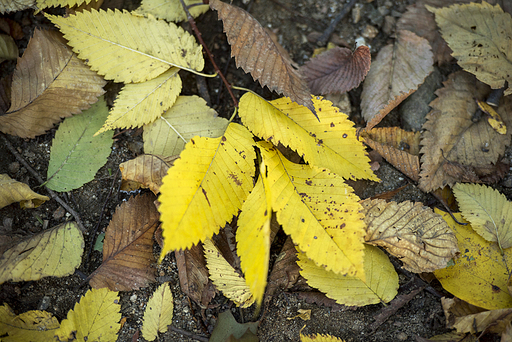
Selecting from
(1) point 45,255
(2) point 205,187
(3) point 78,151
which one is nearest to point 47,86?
(3) point 78,151

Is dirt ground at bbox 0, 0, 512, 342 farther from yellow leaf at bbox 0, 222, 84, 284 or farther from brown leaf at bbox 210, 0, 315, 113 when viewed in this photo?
brown leaf at bbox 210, 0, 315, 113

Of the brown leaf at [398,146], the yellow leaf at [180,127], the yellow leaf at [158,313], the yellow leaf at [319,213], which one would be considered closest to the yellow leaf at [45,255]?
the yellow leaf at [158,313]

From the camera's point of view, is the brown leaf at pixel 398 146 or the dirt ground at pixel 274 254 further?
the brown leaf at pixel 398 146

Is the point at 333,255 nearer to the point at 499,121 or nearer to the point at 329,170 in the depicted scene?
the point at 329,170

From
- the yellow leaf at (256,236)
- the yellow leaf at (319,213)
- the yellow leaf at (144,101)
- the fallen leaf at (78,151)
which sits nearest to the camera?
the yellow leaf at (256,236)

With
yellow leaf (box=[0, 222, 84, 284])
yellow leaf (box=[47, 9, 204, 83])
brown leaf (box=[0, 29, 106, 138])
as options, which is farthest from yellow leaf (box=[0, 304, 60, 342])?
yellow leaf (box=[47, 9, 204, 83])

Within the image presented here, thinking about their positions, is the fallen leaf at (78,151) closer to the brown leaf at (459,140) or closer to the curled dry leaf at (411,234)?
the curled dry leaf at (411,234)
